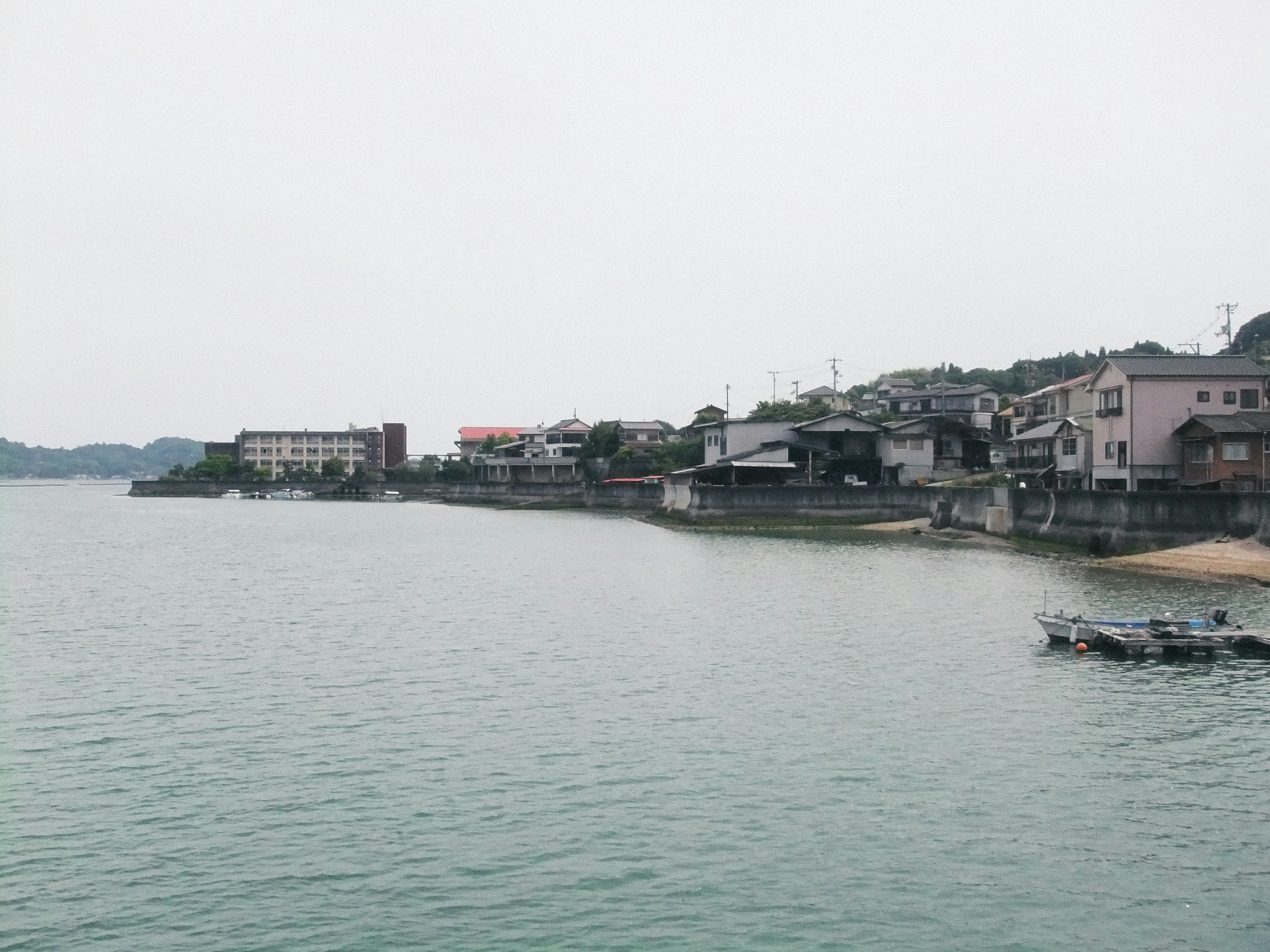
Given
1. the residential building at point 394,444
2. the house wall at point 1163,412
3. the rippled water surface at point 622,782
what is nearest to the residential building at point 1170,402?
the house wall at point 1163,412

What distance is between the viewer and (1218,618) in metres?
27.3

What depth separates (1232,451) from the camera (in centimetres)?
4941

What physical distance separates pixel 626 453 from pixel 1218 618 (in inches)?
3634

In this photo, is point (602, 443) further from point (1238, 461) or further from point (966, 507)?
point (1238, 461)

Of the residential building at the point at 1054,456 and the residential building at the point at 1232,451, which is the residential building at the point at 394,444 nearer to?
the residential building at the point at 1054,456

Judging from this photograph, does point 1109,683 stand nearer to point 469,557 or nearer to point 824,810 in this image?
point 824,810

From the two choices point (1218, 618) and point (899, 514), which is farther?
point (899, 514)

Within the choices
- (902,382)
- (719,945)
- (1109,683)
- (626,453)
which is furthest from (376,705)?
(902,382)

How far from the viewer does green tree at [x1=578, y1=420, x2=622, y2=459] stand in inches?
4811

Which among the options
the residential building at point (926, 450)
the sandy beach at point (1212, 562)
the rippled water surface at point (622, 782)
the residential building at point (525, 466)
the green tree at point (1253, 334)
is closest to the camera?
the rippled water surface at point (622, 782)

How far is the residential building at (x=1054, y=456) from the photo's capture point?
6253 centimetres

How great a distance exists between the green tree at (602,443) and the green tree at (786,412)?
2344 centimetres

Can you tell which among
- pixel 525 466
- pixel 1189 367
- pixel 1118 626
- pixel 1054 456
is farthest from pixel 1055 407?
pixel 525 466

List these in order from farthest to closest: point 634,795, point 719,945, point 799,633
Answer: point 799,633
point 634,795
point 719,945
